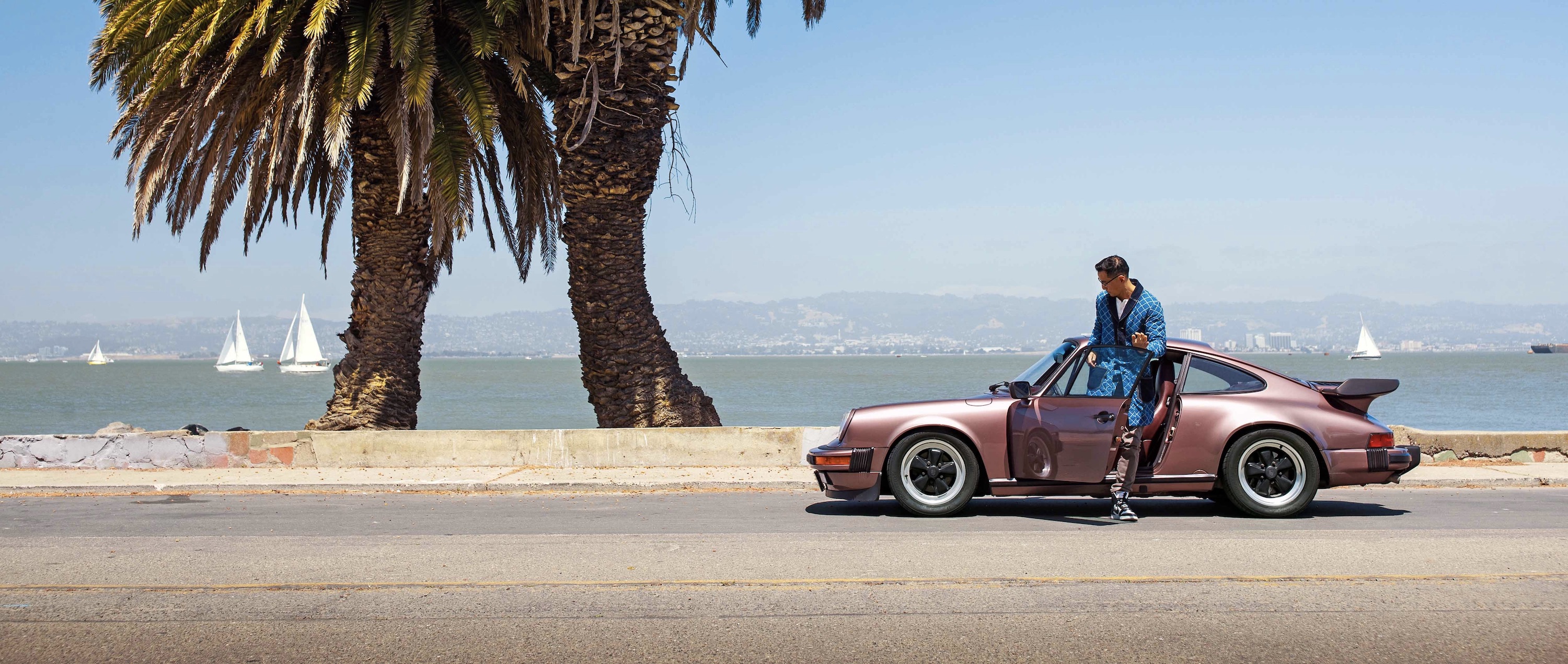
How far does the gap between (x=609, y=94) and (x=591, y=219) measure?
61.5 inches

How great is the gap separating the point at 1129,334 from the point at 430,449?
8.12 m

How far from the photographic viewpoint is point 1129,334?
819 cm

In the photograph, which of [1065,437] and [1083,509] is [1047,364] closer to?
[1065,437]

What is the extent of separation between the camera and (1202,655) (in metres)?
→ 4.53

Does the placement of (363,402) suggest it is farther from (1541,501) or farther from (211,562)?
(1541,501)

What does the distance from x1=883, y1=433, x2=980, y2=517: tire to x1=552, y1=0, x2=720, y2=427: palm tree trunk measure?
6.75 m

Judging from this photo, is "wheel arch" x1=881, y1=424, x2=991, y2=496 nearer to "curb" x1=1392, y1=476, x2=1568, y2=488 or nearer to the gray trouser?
the gray trouser

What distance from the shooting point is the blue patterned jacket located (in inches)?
317

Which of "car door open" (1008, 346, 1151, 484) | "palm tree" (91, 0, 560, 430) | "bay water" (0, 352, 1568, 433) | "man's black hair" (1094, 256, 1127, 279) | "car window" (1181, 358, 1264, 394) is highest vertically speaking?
"palm tree" (91, 0, 560, 430)

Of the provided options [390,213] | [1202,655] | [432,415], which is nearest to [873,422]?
[1202,655]

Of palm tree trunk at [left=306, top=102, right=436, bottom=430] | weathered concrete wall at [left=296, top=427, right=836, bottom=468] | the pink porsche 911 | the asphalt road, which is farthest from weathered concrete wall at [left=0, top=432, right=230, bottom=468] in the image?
the pink porsche 911

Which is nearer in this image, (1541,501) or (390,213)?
(1541,501)

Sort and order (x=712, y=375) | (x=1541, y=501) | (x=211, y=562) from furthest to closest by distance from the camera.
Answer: (x=712, y=375), (x=1541, y=501), (x=211, y=562)

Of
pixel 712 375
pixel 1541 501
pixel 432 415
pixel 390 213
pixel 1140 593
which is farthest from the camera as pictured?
pixel 712 375
